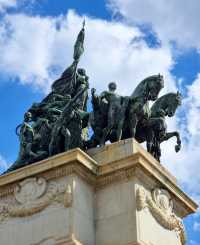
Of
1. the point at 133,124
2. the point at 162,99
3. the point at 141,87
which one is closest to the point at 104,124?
the point at 133,124

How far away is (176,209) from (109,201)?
2057 millimetres

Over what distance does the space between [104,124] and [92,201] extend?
2571 mm

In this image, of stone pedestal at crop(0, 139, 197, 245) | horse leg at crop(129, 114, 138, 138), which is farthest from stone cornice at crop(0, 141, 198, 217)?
horse leg at crop(129, 114, 138, 138)

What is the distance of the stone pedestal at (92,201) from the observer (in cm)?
1717

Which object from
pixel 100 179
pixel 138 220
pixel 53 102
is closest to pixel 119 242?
pixel 138 220

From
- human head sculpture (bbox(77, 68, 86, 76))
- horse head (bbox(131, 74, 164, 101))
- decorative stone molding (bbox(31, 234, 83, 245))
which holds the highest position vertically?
human head sculpture (bbox(77, 68, 86, 76))

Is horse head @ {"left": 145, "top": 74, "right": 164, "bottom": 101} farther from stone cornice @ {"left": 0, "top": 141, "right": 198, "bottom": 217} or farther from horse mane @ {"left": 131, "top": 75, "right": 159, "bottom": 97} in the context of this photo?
stone cornice @ {"left": 0, "top": 141, "right": 198, "bottom": 217}

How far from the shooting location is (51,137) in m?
19.9

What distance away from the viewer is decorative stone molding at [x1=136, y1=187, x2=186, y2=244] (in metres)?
17.5

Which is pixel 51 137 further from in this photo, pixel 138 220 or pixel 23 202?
pixel 138 220

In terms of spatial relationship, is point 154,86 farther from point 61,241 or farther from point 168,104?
point 61,241

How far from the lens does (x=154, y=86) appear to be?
64.7ft

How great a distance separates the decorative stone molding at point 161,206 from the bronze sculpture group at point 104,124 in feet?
5.94

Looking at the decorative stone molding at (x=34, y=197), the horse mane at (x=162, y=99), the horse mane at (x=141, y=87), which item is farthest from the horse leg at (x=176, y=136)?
the decorative stone molding at (x=34, y=197)
